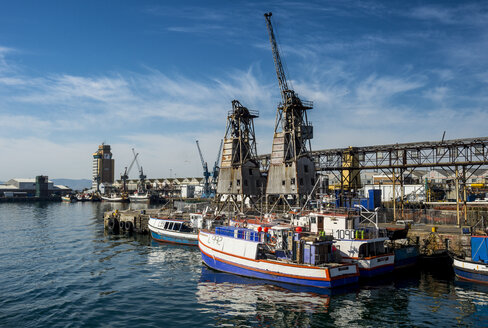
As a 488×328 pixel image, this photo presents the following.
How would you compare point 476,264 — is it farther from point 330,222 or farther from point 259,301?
point 259,301

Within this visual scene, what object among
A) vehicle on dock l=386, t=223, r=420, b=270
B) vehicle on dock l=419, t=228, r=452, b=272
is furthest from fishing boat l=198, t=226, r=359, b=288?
vehicle on dock l=419, t=228, r=452, b=272

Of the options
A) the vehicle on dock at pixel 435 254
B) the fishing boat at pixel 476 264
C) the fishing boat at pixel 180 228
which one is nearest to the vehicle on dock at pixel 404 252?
the vehicle on dock at pixel 435 254

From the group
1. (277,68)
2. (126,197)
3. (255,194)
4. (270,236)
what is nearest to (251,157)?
(255,194)

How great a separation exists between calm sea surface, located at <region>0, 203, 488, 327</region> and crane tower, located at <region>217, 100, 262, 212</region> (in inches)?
1041

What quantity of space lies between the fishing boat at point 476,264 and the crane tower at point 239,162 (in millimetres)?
40487

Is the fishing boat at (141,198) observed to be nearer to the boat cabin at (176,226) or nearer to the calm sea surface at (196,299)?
the boat cabin at (176,226)

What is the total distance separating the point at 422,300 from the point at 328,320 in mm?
10634

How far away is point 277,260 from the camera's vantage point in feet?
118

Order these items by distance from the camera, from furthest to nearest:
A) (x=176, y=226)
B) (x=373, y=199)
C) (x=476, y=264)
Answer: (x=373, y=199), (x=176, y=226), (x=476, y=264)

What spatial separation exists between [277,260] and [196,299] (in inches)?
381

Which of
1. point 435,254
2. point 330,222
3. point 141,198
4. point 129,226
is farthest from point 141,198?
point 435,254

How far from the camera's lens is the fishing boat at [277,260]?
3284 centimetres

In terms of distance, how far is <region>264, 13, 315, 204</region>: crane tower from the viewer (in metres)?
61.8

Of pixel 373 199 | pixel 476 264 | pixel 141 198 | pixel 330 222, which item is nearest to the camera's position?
pixel 476 264
